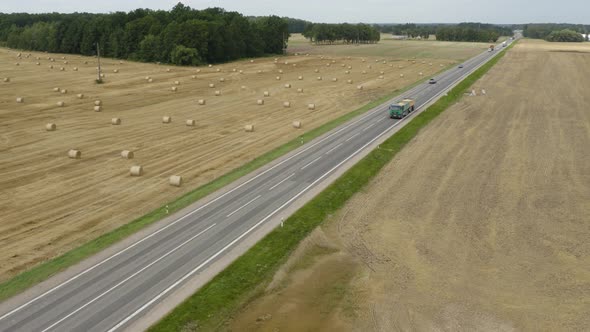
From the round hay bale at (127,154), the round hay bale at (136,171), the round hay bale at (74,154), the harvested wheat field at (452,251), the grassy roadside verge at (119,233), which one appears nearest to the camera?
the harvested wheat field at (452,251)

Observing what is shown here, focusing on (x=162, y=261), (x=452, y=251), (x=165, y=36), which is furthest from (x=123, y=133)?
(x=165, y=36)

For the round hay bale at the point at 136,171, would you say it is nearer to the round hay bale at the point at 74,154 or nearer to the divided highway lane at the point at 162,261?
the round hay bale at the point at 74,154

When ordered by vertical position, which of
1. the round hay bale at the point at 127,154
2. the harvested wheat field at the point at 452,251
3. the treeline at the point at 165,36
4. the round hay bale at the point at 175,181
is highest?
the treeline at the point at 165,36

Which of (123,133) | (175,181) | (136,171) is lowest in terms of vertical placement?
(175,181)

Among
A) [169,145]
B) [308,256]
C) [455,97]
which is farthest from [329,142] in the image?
[455,97]

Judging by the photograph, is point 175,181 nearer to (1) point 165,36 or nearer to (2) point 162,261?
(2) point 162,261

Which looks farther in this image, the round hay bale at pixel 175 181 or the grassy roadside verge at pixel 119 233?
the round hay bale at pixel 175 181

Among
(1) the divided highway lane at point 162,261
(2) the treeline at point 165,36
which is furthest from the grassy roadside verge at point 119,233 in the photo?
(2) the treeline at point 165,36

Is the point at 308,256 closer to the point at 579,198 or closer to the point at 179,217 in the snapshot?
the point at 179,217
